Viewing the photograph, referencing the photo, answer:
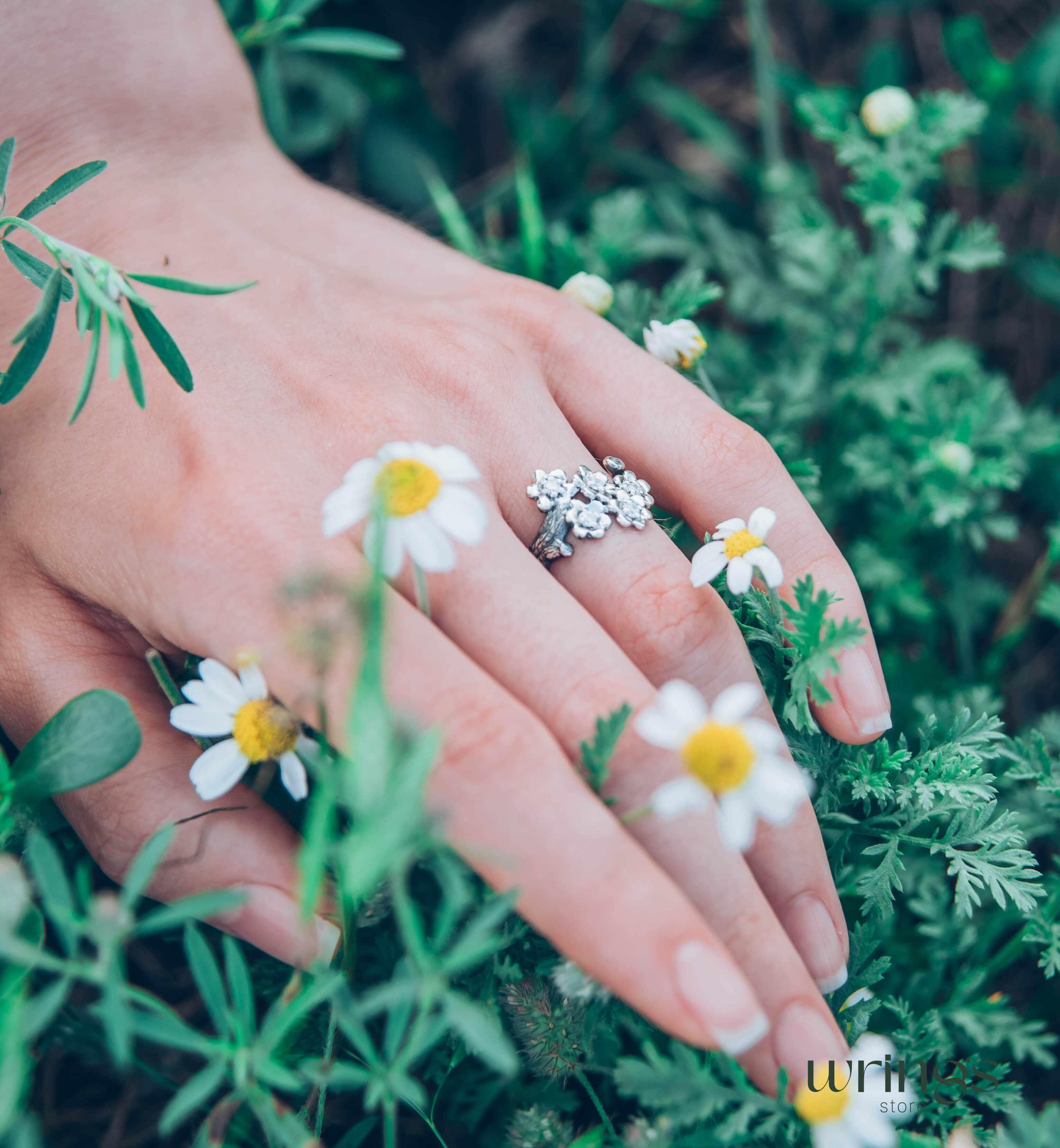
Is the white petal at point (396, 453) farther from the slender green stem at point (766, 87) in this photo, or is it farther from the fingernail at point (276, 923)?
the slender green stem at point (766, 87)

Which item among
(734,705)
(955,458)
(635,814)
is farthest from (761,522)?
(955,458)

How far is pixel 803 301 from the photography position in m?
2.66

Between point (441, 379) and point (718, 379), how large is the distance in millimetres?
949

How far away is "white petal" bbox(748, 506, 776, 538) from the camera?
150cm

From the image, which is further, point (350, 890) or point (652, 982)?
point (652, 982)

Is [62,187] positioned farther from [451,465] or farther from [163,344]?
[451,465]

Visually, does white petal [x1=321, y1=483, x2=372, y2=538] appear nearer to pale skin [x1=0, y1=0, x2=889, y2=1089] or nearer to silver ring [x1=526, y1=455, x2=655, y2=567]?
pale skin [x1=0, y1=0, x2=889, y2=1089]

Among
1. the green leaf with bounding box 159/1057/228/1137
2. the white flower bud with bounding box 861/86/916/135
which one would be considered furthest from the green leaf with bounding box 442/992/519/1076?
the white flower bud with bounding box 861/86/916/135

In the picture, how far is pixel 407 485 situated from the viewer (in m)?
1.21

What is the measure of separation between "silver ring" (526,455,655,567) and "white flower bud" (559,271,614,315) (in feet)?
1.67

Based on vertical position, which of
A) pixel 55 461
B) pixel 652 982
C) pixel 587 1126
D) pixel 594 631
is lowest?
pixel 587 1126

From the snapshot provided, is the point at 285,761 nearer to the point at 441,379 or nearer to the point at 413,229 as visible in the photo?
the point at 441,379

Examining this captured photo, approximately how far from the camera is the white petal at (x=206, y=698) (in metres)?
1.40

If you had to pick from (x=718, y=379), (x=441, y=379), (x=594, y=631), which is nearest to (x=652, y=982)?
(x=594, y=631)
